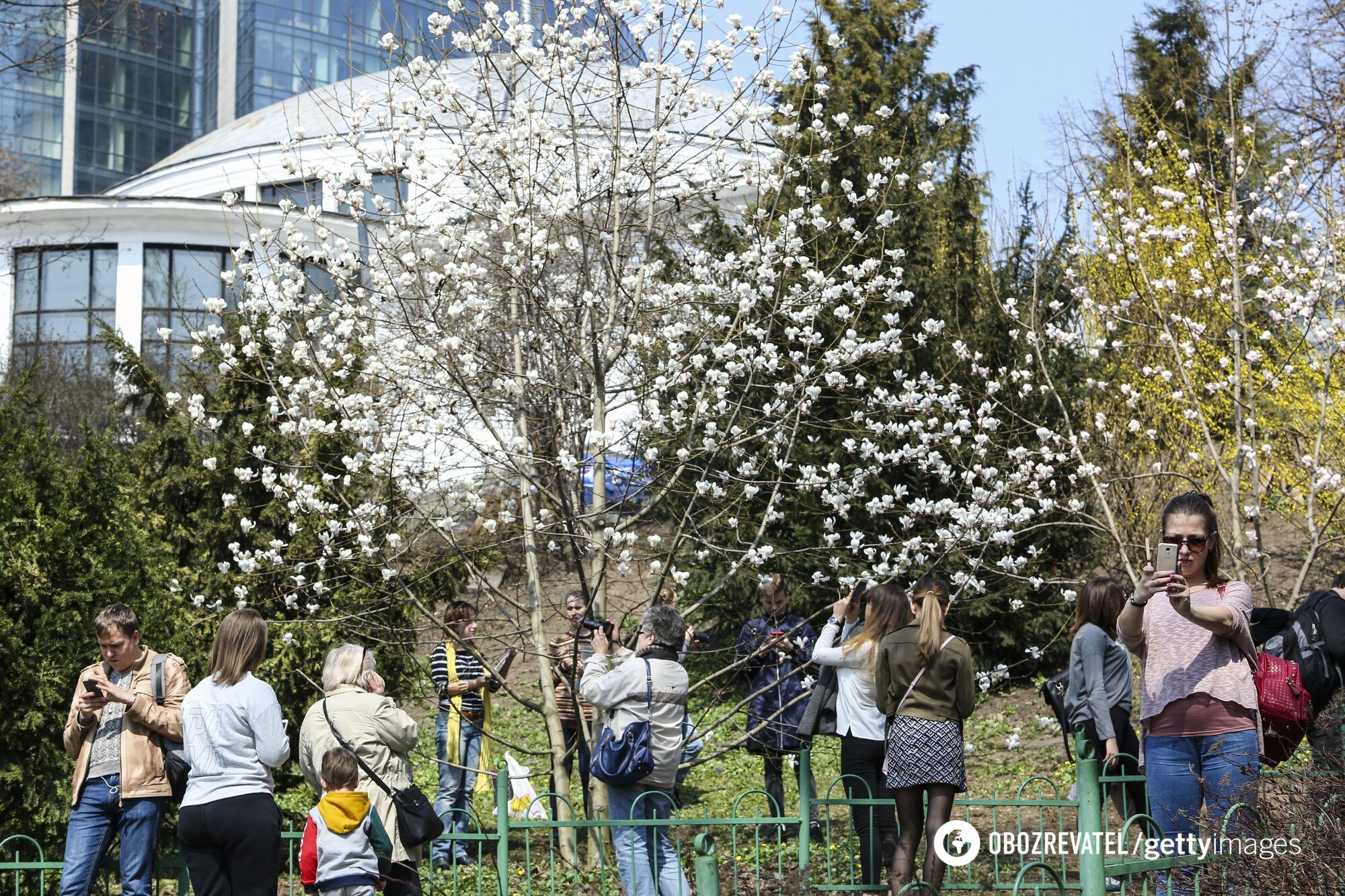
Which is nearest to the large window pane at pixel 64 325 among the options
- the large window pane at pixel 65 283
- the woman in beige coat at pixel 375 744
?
the large window pane at pixel 65 283

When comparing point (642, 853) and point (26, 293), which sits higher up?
point (26, 293)

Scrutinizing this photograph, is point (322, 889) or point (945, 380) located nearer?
point (322, 889)

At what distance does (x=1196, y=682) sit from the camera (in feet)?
15.3

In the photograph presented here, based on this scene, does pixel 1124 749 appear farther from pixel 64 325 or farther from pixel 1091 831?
pixel 64 325

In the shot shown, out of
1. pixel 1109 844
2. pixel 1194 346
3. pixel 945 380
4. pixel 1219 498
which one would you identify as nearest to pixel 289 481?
pixel 1109 844

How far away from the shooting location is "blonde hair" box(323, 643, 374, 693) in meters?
5.86

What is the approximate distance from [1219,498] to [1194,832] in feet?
37.2

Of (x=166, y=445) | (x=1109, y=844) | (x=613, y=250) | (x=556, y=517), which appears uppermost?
(x=613, y=250)

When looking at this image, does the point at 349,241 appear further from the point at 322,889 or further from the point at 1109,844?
the point at 1109,844

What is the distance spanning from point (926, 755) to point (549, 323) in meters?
4.22

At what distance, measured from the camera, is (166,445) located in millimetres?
10414

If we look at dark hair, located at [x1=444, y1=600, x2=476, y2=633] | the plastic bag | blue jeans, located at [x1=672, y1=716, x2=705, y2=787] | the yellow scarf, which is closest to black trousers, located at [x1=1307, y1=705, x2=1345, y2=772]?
blue jeans, located at [x1=672, y1=716, x2=705, y2=787]

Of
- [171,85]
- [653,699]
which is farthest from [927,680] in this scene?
[171,85]

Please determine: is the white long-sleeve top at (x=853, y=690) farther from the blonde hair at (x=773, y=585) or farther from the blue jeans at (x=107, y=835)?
the blue jeans at (x=107, y=835)
